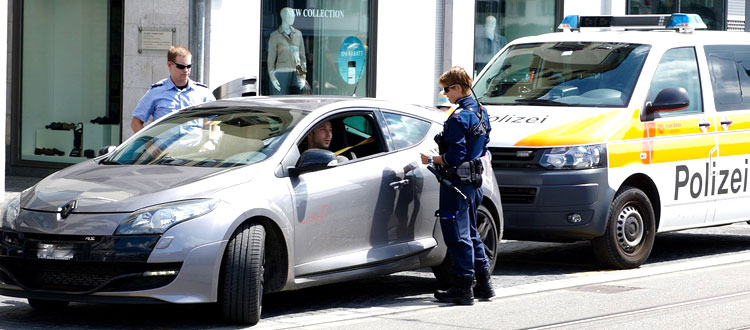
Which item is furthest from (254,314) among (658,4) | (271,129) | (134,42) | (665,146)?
(658,4)

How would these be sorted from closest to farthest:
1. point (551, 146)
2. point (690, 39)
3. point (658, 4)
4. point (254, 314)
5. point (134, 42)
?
point (254, 314) < point (551, 146) < point (690, 39) < point (134, 42) < point (658, 4)

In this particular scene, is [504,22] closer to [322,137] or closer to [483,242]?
[483,242]

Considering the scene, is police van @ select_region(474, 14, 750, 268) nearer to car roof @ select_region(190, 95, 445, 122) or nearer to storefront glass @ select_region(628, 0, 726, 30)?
car roof @ select_region(190, 95, 445, 122)

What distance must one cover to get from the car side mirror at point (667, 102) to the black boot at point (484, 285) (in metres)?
2.51

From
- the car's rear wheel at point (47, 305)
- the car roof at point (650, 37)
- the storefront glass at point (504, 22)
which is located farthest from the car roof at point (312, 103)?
the storefront glass at point (504, 22)

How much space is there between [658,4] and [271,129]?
49.2ft

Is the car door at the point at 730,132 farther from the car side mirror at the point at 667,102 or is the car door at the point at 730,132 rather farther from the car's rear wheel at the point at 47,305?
the car's rear wheel at the point at 47,305

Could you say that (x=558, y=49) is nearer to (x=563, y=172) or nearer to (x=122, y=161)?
(x=563, y=172)

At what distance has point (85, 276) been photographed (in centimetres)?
696

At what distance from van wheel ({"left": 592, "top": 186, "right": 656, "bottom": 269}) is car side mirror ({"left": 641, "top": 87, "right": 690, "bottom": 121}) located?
0.66 metres

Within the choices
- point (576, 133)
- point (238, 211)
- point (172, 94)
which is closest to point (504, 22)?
point (576, 133)

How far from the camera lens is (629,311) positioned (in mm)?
8062

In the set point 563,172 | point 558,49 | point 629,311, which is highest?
point 558,49

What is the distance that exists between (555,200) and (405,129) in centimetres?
167
